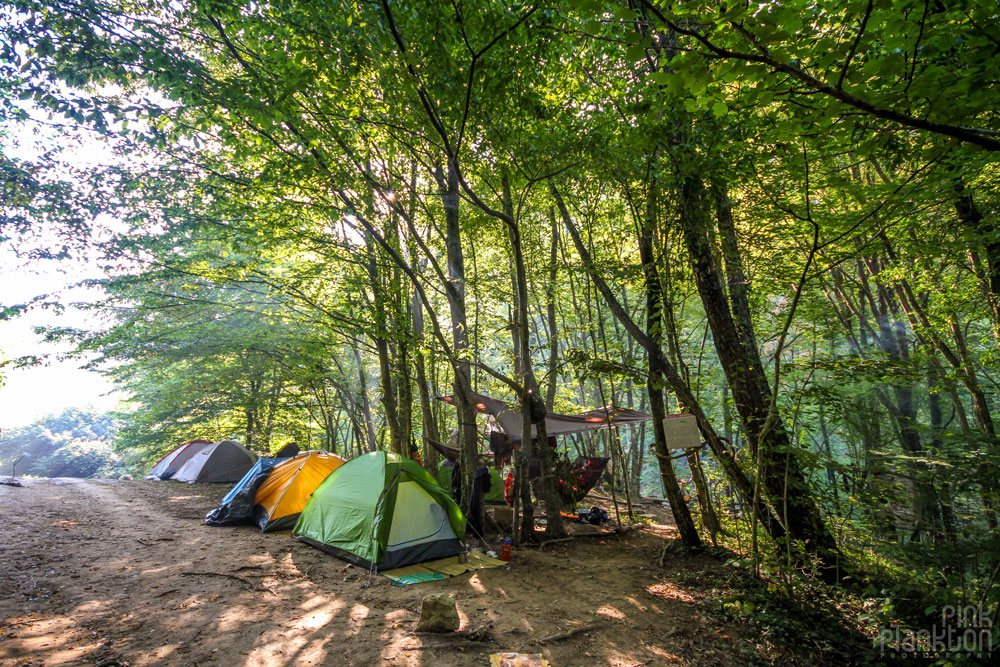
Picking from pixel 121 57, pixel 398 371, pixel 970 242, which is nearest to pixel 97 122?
pixel 121 57

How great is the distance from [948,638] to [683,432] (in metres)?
1.87

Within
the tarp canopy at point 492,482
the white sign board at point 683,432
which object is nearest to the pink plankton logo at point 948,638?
the white sign board at point 683,432

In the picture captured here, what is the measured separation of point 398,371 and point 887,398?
8.95 meters

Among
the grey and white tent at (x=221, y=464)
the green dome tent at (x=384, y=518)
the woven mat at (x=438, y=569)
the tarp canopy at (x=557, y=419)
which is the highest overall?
the tarp canopy at (x=557, y=419)

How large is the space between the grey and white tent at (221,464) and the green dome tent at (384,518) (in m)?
5.44

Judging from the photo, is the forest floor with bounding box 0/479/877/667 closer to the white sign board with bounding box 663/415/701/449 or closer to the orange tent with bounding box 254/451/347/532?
the orange tent with bounding box 254/451/347/532

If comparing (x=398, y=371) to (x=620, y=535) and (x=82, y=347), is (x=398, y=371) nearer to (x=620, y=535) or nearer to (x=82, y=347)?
(x=620, y=535)

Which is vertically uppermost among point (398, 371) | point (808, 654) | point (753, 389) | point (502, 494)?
point (398, 371)

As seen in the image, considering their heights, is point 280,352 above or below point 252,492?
above

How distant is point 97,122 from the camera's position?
167 inches

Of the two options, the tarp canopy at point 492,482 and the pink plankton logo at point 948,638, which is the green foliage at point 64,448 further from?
the pink plankton logo at point 948,638

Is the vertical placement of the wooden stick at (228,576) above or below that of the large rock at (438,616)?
above

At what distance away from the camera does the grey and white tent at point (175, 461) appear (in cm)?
1027

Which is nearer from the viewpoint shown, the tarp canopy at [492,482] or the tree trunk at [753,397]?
the tree trunk at [753,397]
